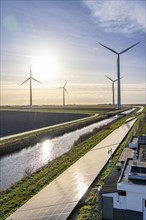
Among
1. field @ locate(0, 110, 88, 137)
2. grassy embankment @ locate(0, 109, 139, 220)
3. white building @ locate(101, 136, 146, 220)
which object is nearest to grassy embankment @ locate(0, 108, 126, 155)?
grassy embankment @ locate(0, 109, 139, 220)

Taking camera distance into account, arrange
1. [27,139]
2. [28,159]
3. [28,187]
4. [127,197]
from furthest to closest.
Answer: [27,139] < [28,159] < [28,187] < [127,197]

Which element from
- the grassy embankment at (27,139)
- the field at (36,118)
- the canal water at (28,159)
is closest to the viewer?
the canal water at (28,159)

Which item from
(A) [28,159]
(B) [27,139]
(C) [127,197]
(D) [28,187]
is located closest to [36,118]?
(B) [27,139]

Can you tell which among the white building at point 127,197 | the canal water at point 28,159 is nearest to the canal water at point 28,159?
the canal water at point 28,159

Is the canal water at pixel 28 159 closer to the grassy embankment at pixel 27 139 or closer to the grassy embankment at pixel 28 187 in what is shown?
the grassy embankment at pixel 27 139

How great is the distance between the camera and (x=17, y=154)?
37.7m

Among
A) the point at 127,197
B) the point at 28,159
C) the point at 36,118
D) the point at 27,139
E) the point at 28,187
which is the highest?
the point at 36,118

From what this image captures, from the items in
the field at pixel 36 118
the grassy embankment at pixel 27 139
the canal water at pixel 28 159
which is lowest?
the canal water at pixel 28 159

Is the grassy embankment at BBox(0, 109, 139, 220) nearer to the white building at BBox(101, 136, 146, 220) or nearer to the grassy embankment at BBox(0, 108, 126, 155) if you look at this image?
the white building at BBox(101, 136, 146, 220)

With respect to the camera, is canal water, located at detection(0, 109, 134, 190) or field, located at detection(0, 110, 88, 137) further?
field, located at detection(0, 110, 88, 137)

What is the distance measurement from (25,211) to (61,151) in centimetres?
2289

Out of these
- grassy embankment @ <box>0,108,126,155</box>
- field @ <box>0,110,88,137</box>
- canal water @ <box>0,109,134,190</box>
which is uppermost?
field @ <box>0,110,88,137</box>

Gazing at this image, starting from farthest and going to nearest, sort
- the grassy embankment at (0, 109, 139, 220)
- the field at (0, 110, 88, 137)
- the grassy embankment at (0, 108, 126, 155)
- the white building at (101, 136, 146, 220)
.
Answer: the field at (0, 110, 88, 137)
the grassy embankment at (0, 108, 126, 155)
the grassy embankment at (0, 109, 139, 220)
the white building at (101, 136, 146, 220)

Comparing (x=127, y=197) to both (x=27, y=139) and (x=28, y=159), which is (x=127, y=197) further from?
(x=27, y=139)
